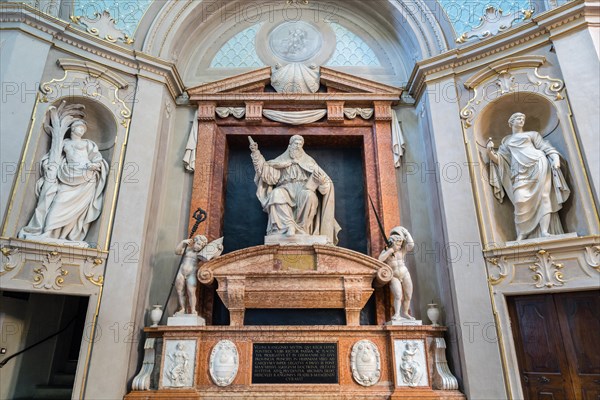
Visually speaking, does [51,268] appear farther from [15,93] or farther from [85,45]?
[85,45]

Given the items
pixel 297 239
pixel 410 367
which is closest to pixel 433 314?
pixel 410 367

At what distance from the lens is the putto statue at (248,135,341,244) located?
6539mm

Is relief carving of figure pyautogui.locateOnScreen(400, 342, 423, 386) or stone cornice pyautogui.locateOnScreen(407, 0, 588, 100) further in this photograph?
stone cornice pyautogui.locateOnScreen(407, 0, 588, 100)

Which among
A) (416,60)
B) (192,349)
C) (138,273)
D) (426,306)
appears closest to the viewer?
(192,349)

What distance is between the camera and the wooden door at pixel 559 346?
495 centimetres

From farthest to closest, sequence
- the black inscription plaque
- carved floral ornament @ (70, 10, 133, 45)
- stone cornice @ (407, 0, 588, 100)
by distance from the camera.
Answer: carved floral ornament @ (70, 10, 133, 45) → stone cornice @ (407, 0, 588, 100) → the black inscription plaque

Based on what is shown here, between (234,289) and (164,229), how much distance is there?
1811 mm

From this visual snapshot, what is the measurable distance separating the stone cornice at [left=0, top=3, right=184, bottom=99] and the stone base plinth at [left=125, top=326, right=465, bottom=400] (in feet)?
13.9

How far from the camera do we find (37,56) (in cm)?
611

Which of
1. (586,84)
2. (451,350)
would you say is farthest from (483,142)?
(451,350)

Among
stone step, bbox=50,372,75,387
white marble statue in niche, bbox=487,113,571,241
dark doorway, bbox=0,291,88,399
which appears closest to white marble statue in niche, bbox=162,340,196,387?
dark doorway, bbox=0,291,88,399

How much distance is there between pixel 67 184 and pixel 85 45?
2.36 metres

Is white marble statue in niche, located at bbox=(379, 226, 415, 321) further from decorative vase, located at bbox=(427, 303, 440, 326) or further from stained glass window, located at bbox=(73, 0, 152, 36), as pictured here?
stained glass window, located at bbox=(73, 0, 152, 36)

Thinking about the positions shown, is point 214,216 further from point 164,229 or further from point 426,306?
point 426,306
